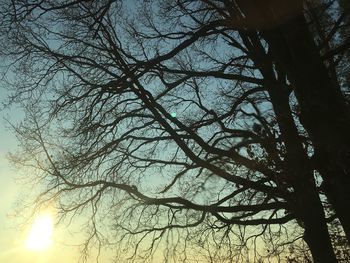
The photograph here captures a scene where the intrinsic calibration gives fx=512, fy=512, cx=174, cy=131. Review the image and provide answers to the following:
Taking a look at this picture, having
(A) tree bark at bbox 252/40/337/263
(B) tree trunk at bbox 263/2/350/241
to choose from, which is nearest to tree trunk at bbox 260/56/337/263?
(A) tree bark at bbox 252/40/337/263

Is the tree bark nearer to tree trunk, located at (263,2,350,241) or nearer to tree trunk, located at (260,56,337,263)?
tree trunk, located at (260,56,337,263)

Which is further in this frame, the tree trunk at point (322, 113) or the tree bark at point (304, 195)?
the tree bark at point (304, 195)

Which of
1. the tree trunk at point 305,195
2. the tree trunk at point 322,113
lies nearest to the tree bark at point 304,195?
the tree trunk at point 305,195

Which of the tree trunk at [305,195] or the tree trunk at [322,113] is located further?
the tree trunk at [305,195]

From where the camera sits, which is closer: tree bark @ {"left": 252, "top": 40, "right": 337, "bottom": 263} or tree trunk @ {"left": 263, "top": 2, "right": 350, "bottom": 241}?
tree trunk @ {"left": 263, "top": 2, "right": 350, "bottom": 241}

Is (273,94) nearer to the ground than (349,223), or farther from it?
farther from it

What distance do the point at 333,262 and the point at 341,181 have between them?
2909 millimetres

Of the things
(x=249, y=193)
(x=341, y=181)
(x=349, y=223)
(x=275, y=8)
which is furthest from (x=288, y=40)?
(x=249, y=193)

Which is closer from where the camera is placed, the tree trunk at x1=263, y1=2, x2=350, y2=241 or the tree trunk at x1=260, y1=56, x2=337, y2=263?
the tree trunk at x1=263, y1=2, x2=350, y2=241

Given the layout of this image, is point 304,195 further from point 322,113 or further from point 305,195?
point 322,113

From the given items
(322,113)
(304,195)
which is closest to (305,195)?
(304,195)

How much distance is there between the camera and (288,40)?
8.02 metres

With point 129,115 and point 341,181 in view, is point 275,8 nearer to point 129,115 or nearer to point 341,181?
point 341,181

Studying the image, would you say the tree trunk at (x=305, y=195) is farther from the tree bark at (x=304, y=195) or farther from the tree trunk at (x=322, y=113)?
the tree trunk at (x=322, y=113)
